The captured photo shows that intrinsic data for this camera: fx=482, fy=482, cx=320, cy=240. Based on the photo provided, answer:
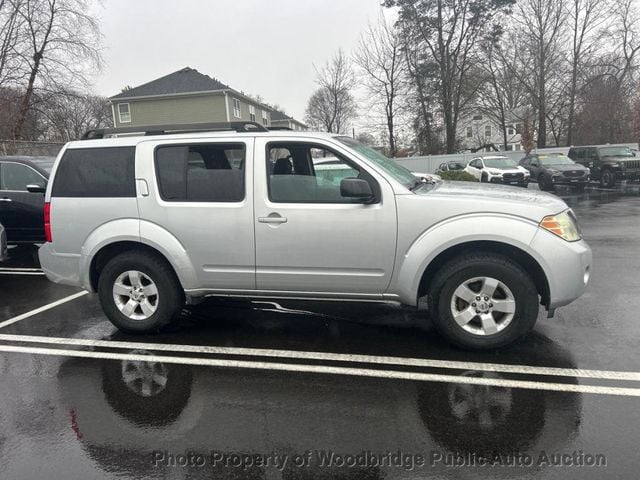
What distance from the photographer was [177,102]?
131 feet

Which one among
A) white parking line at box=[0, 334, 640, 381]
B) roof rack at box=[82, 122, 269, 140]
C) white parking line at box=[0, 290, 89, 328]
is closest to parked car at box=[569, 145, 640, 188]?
white parking line at box=[0, 334, 640, 381]

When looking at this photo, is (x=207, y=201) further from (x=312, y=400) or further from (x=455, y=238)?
(x=455, y=238)

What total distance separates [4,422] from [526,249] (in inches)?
160

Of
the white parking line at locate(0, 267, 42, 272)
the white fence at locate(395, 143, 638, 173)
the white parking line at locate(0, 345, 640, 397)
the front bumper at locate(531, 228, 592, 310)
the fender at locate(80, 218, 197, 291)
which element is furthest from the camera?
the white fence at locate(395, 143, 638, 173)

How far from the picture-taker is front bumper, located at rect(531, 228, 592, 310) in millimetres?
3877

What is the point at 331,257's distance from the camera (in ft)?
14.0

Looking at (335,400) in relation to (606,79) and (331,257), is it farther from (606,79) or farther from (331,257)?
(606,79)

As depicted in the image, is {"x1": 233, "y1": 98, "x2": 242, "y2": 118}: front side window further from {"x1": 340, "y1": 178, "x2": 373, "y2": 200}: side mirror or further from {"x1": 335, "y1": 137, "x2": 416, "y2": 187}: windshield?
{"x1": 340, "y1": 178, "x2": 373, "y2": 200}: side mirror

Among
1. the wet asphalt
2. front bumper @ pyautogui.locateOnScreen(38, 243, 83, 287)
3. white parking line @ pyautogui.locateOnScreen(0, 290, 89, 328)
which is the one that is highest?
front bumper @ pyautogui.locateOnScreen(38, 243, 83, 287)

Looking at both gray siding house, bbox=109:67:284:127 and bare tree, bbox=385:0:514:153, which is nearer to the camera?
bare tree, bbox=385:0:514:153

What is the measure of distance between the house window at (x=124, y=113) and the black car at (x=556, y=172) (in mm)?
32164

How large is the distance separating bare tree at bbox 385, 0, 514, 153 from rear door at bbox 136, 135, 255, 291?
30.4 metres

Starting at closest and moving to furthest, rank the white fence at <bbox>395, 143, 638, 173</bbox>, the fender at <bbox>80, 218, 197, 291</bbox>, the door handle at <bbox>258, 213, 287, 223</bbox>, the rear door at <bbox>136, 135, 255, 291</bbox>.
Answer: the door handle at <bbox>258, 213, 287, 223</bbox>
the rear door at <bbox>136, 135, 255, 291</bbox>
the fender at <bbox>80, 218, 197, 291</bbox>
the white fence at <bbox>395, 143, 638, 173</bbox>

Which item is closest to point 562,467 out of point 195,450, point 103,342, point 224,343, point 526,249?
Answer: point 526,249
